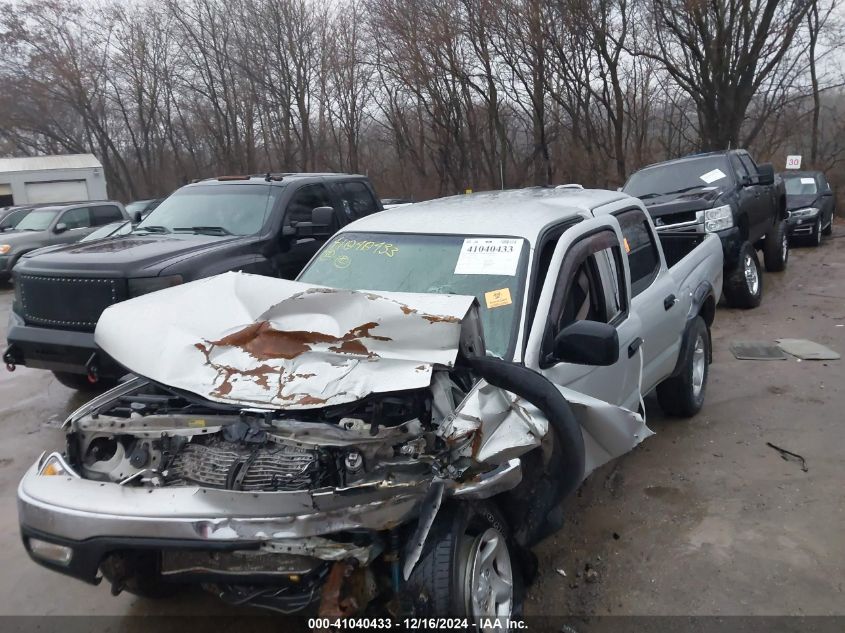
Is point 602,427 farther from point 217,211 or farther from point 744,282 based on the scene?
point 744,282

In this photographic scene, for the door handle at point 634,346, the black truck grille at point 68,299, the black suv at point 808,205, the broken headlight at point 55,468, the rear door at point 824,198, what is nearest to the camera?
the broken headlight at point 55,468

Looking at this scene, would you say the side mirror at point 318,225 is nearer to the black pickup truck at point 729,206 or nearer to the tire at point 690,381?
the tire at point 690,381

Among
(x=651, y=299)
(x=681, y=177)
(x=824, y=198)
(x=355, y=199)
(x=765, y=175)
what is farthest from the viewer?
(x=824, y=198)

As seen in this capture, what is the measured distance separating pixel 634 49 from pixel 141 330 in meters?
21.5

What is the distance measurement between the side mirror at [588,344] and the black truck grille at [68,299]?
3845 mm

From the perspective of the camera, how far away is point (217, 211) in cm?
728

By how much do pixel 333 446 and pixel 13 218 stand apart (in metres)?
17.9

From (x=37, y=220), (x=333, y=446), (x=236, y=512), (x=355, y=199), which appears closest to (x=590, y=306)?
(x=333, y=446)

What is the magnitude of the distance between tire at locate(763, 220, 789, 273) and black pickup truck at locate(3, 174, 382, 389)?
7048 mm

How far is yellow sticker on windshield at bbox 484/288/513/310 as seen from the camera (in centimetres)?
342

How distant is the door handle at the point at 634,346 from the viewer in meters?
4.03

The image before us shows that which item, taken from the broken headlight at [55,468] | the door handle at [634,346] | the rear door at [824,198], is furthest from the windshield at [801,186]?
the broken headlight at [55,468]

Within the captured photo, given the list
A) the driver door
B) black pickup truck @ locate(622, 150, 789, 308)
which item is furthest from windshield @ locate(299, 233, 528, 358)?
black pickup truck @ locate(622, 150, 789, 308)

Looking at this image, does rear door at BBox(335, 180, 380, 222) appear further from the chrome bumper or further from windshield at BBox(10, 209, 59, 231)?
windshield at BBox(10, 209, 59, 231)
